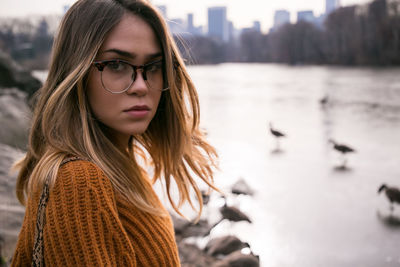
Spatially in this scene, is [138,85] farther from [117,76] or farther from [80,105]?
[80,105]

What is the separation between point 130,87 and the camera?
948 mm

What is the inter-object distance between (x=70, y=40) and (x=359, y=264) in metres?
2.79

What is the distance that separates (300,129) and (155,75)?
20.9 feet

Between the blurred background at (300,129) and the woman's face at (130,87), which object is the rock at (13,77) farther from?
the woman's face at (130,87)

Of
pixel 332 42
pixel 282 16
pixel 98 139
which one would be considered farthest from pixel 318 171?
pixel 282 16

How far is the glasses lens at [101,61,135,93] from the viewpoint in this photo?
3.01ft

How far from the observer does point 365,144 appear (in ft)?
18.4

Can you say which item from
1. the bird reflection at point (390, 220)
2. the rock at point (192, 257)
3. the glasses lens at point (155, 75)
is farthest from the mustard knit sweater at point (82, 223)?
the bird reflection at point (390, 220)

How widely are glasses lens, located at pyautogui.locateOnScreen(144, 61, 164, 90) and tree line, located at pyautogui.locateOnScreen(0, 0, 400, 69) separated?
3.54m

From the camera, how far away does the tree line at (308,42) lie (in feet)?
26.2

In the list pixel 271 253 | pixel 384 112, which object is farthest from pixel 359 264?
pixel 384 112

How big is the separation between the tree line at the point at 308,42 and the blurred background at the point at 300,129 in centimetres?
4

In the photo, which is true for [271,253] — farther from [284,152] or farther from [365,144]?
[365,144]

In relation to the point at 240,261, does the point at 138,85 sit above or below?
above
